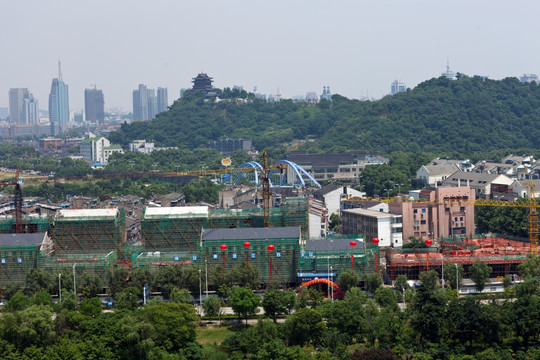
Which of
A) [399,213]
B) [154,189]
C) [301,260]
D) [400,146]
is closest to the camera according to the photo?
[301,260]

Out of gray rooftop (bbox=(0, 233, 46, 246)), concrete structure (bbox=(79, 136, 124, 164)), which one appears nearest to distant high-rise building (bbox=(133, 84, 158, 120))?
concrete structure (bbox=(79, 136, 124, 164))

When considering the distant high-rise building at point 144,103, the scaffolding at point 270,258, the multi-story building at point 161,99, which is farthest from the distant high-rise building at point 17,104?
the scaffolding at point 270,258

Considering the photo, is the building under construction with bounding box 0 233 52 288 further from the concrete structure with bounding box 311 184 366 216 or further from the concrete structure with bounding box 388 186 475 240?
the concrete structure with bounding box 311 184 366 216

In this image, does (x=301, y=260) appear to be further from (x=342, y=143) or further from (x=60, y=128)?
(x=60, y=128)

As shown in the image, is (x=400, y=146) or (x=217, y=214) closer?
(x=217, y=214)

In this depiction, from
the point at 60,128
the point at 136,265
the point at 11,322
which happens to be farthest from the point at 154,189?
the point at 60,128

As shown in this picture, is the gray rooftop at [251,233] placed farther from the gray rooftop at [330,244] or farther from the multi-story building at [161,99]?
the multi-story building at [161,99]
